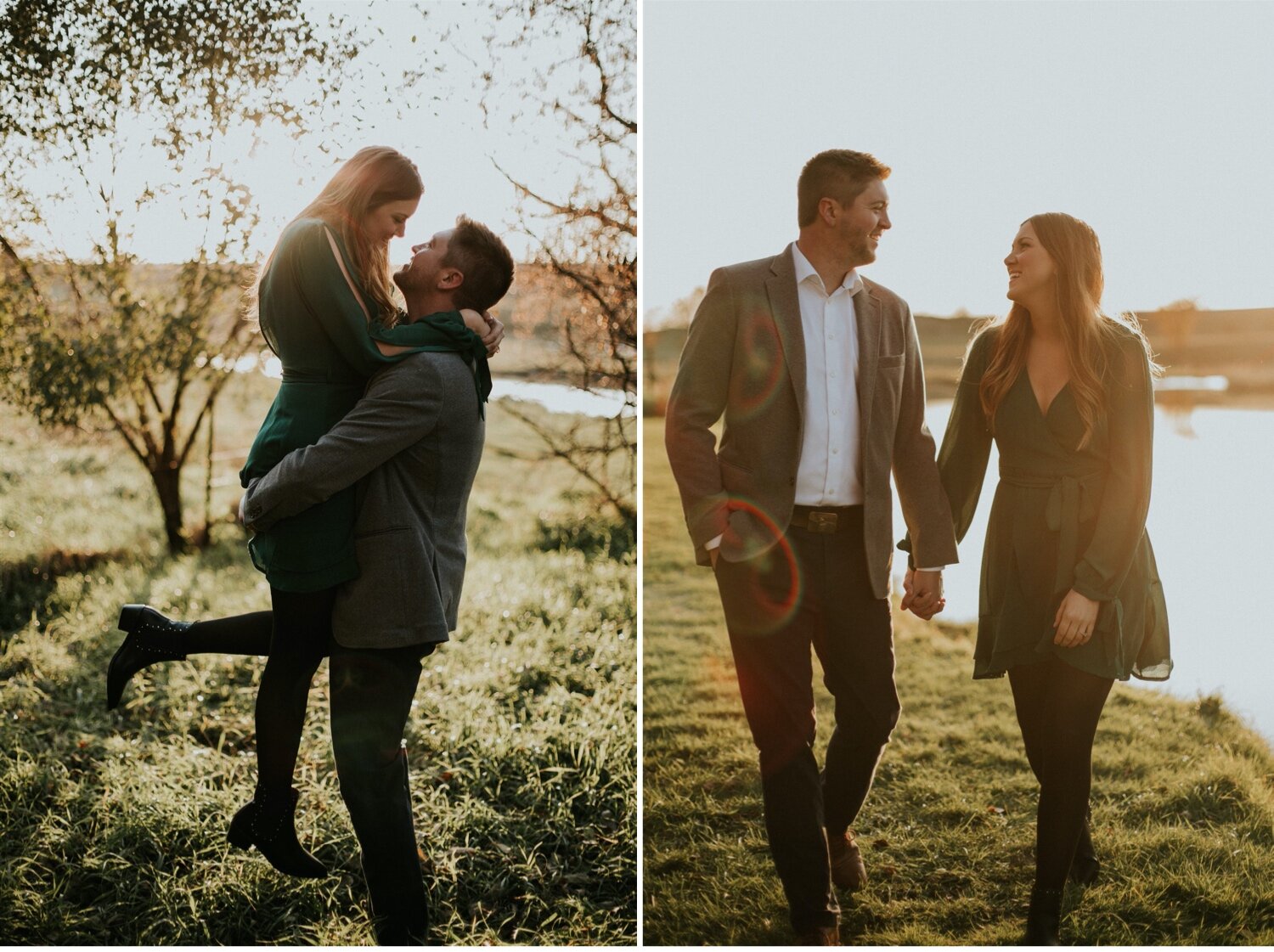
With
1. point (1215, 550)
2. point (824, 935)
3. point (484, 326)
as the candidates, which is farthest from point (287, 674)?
point (1215, 550)

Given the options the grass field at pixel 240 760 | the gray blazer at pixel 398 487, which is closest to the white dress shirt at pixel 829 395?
the gray blazer at pixel 398 487

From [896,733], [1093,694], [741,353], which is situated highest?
[741,353]

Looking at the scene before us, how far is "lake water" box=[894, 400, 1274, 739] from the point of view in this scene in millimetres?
3982

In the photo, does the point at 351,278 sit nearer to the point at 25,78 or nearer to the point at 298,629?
the point at 298,629

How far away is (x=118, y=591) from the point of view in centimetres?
491

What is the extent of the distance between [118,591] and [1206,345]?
5.19m

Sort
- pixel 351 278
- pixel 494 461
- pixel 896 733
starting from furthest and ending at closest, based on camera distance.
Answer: pixel 494 461
pixel 896 733
pixel 351 278

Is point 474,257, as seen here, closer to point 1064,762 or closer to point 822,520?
point 822,520

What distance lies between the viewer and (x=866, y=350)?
244 cm

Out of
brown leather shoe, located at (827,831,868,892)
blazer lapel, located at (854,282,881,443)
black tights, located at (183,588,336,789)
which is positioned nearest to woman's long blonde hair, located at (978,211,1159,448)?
blazer lapel, located at (854,282,881,443)

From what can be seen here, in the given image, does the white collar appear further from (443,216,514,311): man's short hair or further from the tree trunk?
the tree trunk

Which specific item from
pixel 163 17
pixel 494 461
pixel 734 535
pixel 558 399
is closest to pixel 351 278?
pixel 734 535

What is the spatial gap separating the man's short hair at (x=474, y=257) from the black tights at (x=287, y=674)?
761mm

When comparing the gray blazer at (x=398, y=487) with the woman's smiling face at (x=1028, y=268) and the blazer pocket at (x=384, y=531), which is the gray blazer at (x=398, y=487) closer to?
the blazer pocket at (x=384, y=531)
